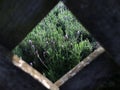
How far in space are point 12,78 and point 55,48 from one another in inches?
54.1

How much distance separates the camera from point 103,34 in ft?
4.26

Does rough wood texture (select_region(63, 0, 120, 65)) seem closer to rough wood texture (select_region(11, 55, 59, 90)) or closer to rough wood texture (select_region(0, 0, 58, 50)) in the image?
rough wood texture (select_region(0, 0, 58, 50))

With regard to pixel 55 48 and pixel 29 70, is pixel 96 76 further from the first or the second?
pixel 55 48

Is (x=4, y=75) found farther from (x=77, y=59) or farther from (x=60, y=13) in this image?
(x=60, y=13)

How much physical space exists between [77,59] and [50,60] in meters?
0.21

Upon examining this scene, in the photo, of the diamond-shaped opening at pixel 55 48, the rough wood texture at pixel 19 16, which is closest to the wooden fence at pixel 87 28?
the rough wood texture at pixel 19 16

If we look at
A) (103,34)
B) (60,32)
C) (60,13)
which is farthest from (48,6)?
(60,13)

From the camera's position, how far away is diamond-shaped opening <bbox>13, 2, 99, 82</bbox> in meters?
2.64

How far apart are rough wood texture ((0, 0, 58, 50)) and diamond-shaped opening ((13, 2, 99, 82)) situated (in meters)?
1.10

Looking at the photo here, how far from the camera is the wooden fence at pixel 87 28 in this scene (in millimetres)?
1259

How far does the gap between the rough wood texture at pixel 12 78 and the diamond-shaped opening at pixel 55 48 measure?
0.98 meters

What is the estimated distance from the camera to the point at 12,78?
1439 mm

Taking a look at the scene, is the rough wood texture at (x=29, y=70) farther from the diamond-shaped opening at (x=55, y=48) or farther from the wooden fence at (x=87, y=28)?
the diamond-shaped opening at (x=55, y=48)

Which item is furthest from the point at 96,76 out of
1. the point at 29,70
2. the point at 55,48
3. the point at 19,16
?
the point at 55,48
